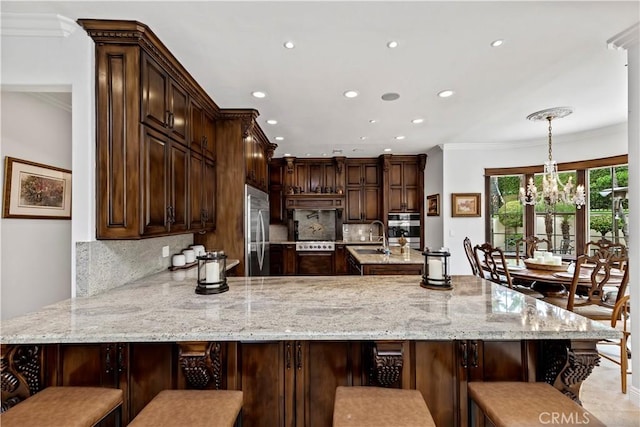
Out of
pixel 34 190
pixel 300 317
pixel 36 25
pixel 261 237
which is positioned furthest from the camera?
pixel 261 237

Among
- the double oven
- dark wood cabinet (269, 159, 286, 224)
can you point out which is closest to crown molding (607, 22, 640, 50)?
the double oven

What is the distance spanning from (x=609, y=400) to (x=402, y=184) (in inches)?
170

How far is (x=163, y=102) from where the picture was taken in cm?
221

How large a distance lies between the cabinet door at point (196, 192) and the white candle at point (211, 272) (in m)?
0.88

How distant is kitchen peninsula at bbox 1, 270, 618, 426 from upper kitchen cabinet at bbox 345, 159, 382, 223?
4.52 metres

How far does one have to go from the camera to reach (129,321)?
4.50 ft

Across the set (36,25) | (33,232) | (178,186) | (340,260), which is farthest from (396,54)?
(340,260)

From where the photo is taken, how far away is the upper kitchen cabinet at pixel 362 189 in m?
6.22

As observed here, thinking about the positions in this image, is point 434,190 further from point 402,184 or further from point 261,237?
point 261,237

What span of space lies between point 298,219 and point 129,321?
5099 millimetres

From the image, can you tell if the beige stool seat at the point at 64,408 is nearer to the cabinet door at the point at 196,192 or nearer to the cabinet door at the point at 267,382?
the cabinet door at the point at 267,382

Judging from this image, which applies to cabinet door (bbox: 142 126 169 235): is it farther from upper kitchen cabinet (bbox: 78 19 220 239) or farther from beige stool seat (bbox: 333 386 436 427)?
beige stool seat (bbox: 333 386 436 427)

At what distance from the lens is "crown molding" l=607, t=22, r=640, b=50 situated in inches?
76.1

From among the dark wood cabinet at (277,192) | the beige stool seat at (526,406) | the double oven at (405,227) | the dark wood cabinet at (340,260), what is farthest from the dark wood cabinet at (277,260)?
the beige stool seat at (526,406)
